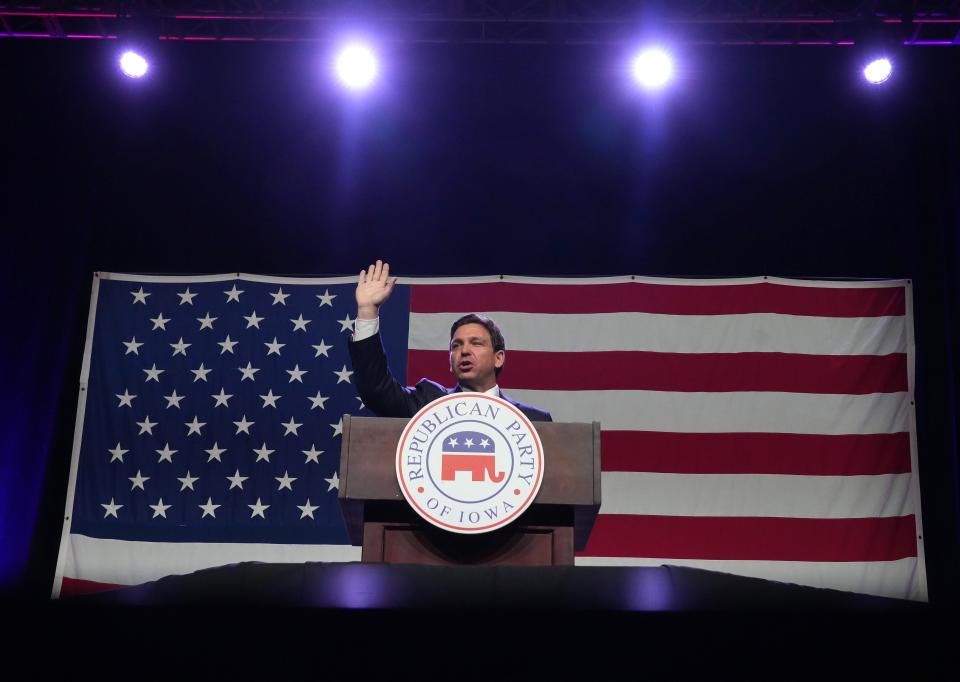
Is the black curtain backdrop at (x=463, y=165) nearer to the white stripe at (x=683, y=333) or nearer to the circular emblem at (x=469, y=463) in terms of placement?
the white stripe at (x=683, y=333)

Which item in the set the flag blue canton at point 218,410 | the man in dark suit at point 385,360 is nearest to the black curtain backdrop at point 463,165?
the flag blue canton at point 218,410

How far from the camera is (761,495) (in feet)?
12.1

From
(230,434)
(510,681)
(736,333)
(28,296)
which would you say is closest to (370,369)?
(510,681)

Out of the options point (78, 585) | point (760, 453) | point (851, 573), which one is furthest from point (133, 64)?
point (851, 573)

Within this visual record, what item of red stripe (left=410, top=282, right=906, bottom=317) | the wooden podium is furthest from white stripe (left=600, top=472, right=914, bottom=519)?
the wooden podium

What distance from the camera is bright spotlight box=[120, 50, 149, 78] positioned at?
3.82 m

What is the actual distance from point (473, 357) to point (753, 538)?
1.94 m

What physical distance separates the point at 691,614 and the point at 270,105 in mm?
3963

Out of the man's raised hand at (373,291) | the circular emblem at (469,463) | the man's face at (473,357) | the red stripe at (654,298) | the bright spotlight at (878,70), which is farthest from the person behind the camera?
the red stripe at (654,298)

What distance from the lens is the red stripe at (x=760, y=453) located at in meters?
3.71

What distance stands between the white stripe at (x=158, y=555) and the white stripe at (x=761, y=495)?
1117 mm

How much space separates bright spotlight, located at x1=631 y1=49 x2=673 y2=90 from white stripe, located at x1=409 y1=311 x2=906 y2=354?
3.24 ft

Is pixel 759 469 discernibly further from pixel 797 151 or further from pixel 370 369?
pixel 370 369

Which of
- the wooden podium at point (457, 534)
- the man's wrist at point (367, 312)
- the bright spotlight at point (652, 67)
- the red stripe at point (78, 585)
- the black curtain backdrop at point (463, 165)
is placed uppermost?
the bright spotlight at point (652, 67)
